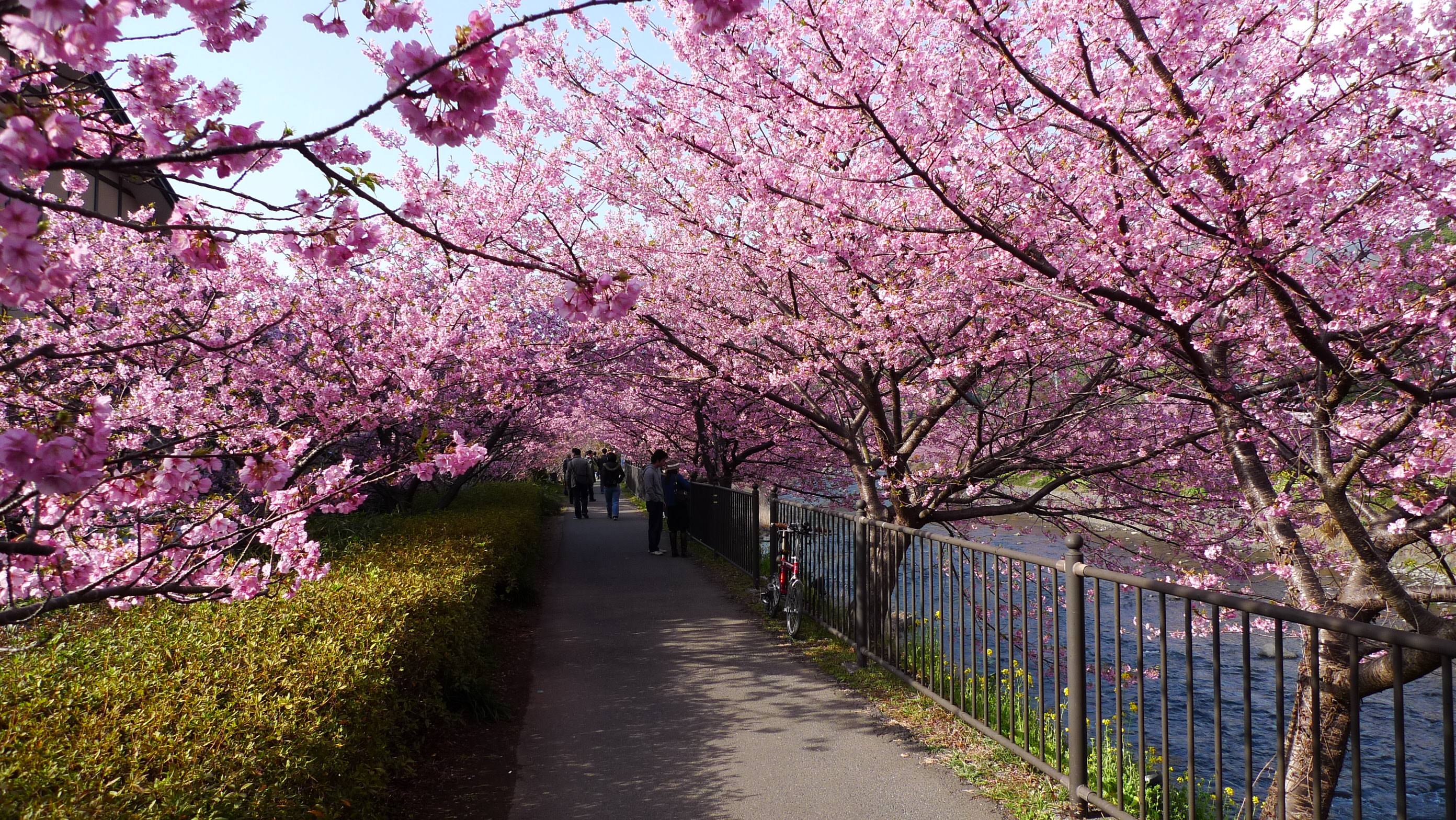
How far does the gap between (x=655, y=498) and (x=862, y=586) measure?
27.4 feet

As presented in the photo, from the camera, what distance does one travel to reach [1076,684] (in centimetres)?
389

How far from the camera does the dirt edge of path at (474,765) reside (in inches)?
166

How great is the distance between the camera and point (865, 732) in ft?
17.0

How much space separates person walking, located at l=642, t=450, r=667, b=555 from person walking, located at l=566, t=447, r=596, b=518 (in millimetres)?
7902

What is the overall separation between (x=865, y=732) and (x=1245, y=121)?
161 inches

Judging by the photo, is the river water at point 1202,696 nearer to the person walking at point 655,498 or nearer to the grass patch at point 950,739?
the grass patch at point 950,739

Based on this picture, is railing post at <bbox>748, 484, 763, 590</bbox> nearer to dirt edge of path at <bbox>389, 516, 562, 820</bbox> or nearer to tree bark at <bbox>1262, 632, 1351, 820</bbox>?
dirt edge of path at <bbox>389, 516, 562, 820</bbox>

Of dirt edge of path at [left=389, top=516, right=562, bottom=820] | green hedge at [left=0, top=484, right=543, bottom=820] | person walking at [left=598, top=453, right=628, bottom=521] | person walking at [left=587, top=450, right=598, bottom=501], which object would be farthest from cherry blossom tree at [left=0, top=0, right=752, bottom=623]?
person walking at [left=587, top=450, right=598, bottom=501]

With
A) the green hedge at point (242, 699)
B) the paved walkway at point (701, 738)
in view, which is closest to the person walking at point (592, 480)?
the paved walkway at point (701, 738)

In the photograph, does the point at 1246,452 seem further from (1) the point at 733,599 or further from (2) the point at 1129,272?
(1) the point at 733,599

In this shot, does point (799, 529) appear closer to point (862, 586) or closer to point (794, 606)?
point (794, 606)

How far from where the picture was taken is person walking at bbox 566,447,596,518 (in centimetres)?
2227

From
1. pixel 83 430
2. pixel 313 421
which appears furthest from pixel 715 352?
pixel 83 430

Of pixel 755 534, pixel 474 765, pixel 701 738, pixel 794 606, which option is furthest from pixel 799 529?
pixel 474 765
